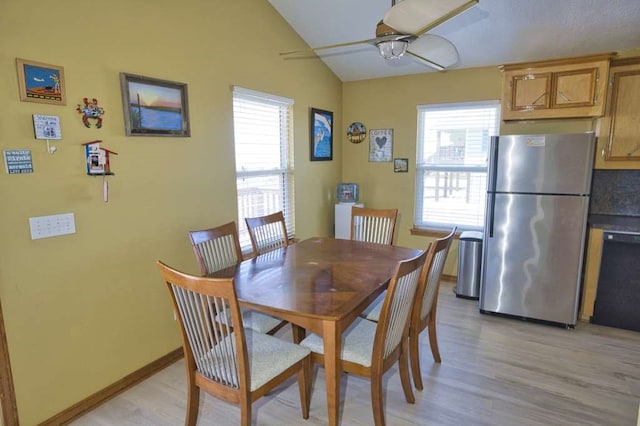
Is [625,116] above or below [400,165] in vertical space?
above

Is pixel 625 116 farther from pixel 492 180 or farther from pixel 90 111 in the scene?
pixel 90 111

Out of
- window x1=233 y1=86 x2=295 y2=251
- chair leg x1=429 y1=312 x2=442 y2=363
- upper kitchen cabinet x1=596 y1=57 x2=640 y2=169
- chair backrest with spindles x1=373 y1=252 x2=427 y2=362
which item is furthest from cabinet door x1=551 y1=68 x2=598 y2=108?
window x1=233 y1=86 x2=295 y2=251

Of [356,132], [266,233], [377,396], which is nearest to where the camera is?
[377,396]

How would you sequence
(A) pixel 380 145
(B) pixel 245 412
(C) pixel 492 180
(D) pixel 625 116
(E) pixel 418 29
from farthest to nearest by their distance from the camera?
(A) pixel 380 145 < (C) pixel 492 180 < (D) pixel 625 116 < (E) pixel 418 29 < (B) pixel 245 412

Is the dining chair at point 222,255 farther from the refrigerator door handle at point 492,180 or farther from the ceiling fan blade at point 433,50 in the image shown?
the refrigerator door handle at point 492,180

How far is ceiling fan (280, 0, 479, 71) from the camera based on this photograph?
1.56 metres

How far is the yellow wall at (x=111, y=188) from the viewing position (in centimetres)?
187

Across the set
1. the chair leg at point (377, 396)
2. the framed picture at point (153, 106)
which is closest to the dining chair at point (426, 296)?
the chair leg at point (377, 396)

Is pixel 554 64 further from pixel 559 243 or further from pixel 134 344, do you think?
pixel 134 344

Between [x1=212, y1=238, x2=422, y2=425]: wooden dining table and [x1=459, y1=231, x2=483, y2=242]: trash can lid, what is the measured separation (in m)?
1.31

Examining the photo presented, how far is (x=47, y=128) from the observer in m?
1.91

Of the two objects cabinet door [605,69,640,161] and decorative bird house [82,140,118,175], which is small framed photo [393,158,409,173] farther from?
decorative bird house [82,140,118,175]

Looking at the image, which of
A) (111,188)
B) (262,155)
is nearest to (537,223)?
(262,155)

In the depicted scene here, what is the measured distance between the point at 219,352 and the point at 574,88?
3.38m
